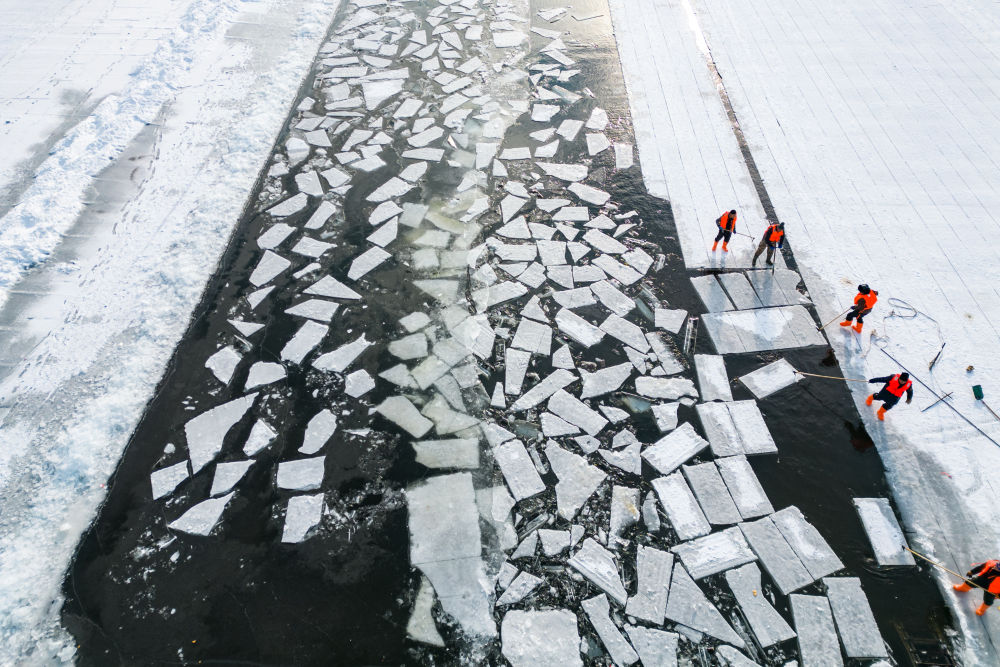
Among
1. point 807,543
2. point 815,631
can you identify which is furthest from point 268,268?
point 815,631

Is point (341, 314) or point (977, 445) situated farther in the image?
point (341, 314)

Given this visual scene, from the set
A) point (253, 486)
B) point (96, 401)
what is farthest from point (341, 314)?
point (96, 401)

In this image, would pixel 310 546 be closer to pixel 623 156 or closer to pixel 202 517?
pixel 202 517

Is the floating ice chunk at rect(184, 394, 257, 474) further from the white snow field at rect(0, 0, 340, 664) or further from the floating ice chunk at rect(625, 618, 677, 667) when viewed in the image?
the floating ice chunk at rect(625, 618, 677, 667)

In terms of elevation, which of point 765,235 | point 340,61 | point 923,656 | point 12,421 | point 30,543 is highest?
point 340,61

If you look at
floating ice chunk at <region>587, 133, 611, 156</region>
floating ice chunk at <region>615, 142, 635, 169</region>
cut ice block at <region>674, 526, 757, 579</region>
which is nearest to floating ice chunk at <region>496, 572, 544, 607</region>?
cut ice block at <region>674, 526, 757, 579</region>

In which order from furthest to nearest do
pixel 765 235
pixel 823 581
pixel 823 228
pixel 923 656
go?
pixel 823 228, pixel 765 235, pixel 823 581, pixel 923 656

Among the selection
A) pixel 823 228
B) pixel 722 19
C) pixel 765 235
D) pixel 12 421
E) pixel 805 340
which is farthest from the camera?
pixel 722 19

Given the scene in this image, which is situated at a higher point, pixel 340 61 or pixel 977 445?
pixel 340 61

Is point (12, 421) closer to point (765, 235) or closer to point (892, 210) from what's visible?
point (765, 235)
